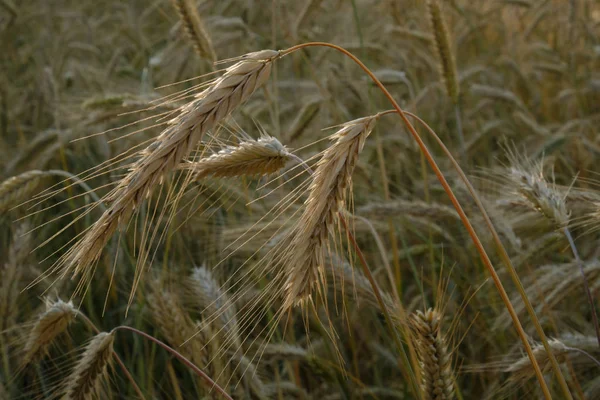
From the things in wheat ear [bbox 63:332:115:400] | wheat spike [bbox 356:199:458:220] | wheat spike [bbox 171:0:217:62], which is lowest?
wheat spike [bbox 356:199:458:220]

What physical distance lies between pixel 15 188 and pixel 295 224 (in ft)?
3.60

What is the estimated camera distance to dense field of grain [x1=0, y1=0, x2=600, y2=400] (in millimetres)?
1144

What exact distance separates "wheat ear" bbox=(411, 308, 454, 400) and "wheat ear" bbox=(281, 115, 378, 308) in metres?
0.29

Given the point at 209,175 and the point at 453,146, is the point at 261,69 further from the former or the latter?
the point at 453,146

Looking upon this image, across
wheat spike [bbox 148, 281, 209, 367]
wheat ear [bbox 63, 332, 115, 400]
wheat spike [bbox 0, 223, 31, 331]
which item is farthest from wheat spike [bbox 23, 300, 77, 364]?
wheat spike [bbox 0, 223, 31, 331]

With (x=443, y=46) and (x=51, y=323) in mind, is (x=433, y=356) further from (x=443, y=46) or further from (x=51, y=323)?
(x=443, y=46)

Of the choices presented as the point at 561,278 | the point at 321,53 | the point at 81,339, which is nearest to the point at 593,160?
the point at 561,278

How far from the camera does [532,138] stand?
318cm

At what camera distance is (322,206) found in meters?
1.06

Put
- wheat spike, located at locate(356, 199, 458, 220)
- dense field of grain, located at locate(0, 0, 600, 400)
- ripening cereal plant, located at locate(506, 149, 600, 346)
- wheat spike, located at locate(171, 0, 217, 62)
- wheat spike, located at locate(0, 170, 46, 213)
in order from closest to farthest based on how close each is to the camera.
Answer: dense field of grain, located at locate(0, 0, 600, 400)
ripening cereal plant, located at locate(506, 149, 600, 346)
wheat spike, located at locate(0, 170, 46, 213)
wheat spike, located at locate(356, 199, 458, 220)
wheat spike, located at locate(171, 0, 217, 62)

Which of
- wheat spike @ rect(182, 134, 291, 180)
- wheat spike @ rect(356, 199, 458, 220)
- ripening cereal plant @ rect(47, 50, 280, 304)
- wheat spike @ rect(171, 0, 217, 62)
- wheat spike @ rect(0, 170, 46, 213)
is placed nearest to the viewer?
ripening cereal plant @ rect(47, 50, 280, 304)

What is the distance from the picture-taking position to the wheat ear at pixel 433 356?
4.02 feet

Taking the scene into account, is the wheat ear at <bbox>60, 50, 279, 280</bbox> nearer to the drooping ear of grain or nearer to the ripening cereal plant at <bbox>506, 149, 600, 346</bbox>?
the ripening cereal plant at <bbox>506, 149, 600, 346</bbox>

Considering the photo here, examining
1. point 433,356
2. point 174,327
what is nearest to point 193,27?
point 174,327
